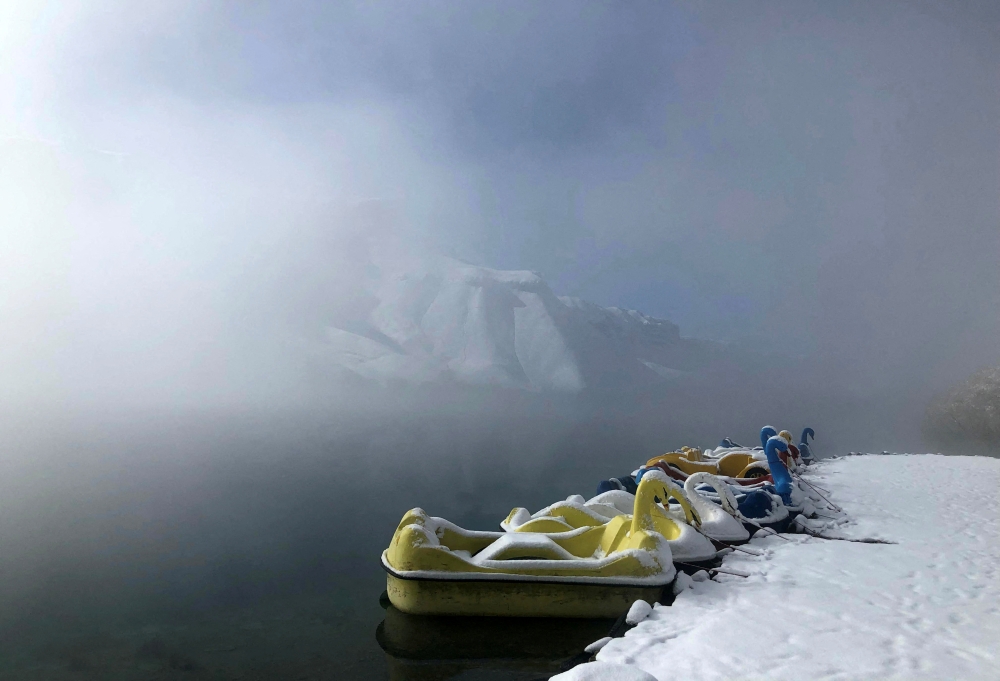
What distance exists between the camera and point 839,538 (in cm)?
969

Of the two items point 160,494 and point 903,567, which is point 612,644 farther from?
point 160,494

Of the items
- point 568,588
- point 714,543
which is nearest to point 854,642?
point 568,588

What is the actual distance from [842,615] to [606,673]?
347cm

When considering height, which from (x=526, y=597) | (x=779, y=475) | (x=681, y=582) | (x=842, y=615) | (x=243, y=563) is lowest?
(x=243, y=563)

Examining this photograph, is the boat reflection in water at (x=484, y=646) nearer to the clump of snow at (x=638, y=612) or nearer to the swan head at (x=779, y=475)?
the clump of snow at (x=638, y=612)

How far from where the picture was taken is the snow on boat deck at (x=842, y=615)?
15.4 ft

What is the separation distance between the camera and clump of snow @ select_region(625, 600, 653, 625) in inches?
254

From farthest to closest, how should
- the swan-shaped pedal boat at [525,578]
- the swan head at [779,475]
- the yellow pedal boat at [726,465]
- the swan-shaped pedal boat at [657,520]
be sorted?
the yellow pedal boat at [726,465] → the swan head at [779,475] → the swan-shaped pedal boat at [657,520] → the swan-shaped pedal boat at [525,578]

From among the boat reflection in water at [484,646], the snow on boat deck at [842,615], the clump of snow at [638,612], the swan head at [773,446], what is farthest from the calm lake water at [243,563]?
the swan head at [773,446]

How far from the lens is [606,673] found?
4.02m

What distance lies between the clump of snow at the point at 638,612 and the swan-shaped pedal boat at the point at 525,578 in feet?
2.03

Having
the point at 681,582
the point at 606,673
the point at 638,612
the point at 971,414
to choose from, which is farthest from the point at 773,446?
the point at 971,414

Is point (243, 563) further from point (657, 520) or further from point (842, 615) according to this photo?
point (842, 615)

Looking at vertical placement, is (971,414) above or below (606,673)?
above
